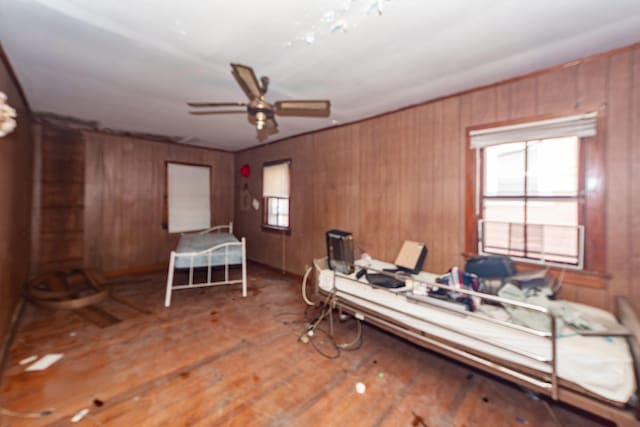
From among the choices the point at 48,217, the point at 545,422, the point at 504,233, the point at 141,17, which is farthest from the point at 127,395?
the point at 48,217

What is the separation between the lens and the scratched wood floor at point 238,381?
5.50 ft

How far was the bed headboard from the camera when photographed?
1.29 meters

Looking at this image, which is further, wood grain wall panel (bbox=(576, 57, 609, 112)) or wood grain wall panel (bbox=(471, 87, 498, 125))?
wood grain wall panel (bbox=(471, 87, 498, 125))

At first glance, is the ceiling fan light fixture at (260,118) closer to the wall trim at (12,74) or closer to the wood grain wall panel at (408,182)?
the wood grain wall panel at (408,182)

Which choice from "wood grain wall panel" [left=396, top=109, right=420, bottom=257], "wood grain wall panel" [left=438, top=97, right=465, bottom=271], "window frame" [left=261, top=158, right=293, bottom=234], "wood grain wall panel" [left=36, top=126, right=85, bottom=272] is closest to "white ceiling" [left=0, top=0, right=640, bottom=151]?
"wood grain wall panel" [left=438, top=97, right=465, bottom=271]

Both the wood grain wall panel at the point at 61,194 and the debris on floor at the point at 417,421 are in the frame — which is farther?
the wood grain wall panel at the point at 61,194

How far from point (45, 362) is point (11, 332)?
80cm

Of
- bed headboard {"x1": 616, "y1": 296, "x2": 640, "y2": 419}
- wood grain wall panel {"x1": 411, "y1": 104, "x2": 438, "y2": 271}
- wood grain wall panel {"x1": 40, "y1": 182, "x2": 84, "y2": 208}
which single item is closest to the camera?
bed headboard {"x1": 616, "y1": 296, "x2": 640, "y2": 419}

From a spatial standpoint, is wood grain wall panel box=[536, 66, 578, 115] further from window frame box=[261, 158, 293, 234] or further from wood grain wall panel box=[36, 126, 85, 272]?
wood grain wall panel box=[36, 126, 85, 272]

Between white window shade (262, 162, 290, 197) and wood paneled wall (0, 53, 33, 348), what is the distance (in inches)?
132

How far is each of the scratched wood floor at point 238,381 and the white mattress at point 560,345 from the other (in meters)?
0.44

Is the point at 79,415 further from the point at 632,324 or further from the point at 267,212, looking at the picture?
the point at 267,212

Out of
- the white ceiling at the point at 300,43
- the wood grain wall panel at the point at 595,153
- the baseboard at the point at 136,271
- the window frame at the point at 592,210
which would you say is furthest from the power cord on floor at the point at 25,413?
the wood grain wall panel at the point at 595,153

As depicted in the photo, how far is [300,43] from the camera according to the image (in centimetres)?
197
